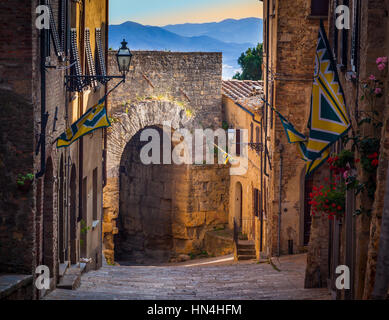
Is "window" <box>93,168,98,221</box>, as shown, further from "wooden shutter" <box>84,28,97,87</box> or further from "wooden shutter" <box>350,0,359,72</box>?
"wooden shutter" <box>350,0,359,72</box>

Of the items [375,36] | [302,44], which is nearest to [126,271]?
[302,44]

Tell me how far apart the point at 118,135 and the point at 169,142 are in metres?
2.52

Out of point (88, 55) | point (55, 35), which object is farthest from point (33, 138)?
point (88, 55)

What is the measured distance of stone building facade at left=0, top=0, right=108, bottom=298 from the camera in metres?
9.51

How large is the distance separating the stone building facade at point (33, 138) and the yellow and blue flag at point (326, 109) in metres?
4.00

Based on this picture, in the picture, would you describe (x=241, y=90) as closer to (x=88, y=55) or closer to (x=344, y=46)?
(x=88, y=55)

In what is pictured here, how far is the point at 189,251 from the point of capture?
26047 millimetres

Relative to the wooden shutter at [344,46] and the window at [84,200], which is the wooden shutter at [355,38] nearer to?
the wooden shutter at [344,46]

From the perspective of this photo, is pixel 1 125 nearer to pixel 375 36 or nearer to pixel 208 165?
pixel 375 36

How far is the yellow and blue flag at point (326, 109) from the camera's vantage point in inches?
384

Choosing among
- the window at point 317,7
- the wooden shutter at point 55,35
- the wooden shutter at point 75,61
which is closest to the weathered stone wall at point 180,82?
the window at point 317,7

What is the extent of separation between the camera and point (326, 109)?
998 centimetres

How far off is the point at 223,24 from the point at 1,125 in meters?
75.9

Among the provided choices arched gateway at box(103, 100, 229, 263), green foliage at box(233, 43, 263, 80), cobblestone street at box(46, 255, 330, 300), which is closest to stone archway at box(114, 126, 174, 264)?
arched gateway at box(103, 100, 229, 263)
